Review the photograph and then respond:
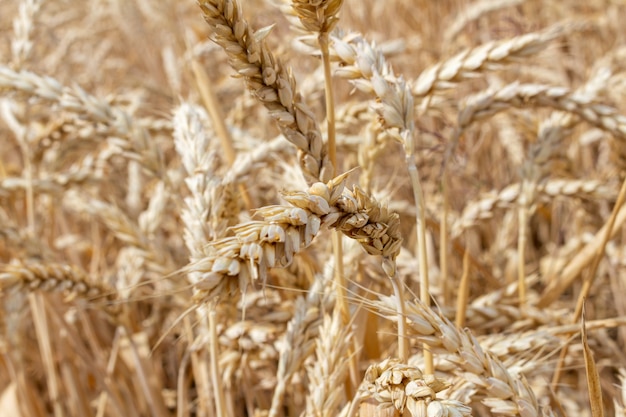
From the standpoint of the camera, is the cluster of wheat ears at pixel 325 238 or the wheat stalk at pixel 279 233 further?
the cluster of wheat ears at pixel 325 238

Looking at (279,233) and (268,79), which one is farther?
(268,79)

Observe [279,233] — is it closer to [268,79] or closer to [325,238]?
[268,79]

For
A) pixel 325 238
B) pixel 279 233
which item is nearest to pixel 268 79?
pixel 279 233

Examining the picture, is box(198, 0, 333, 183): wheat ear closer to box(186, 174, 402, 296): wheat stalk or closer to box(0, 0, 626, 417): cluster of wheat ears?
box(0, 0, 626, 417): cluster of wheat ears

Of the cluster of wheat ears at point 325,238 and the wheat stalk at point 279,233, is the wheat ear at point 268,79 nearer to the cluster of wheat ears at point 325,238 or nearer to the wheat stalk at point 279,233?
the cluster of wheat ears at point 325,238

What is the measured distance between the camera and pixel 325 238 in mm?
1359

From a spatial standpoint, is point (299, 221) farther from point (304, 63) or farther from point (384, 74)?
point (304, 63)

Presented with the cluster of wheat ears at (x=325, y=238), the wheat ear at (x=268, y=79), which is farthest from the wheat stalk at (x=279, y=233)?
the wheat ear at (x=268, y=79)

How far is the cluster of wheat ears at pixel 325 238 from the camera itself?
0.66 m

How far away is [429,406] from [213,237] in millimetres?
422

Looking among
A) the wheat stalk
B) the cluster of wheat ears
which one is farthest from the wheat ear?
the wheat stalk

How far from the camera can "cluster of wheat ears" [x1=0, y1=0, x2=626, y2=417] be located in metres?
0.66

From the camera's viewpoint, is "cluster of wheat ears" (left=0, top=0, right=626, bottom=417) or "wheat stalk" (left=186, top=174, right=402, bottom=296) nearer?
"wheat stalk" (left=186, top=174, right=402, bottom=296)

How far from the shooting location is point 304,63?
101 inches
